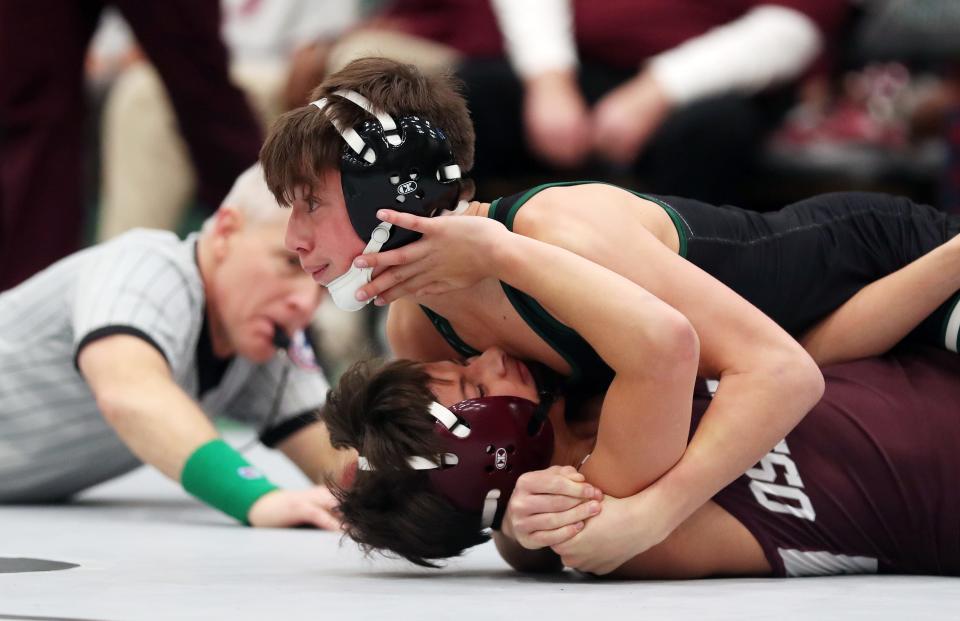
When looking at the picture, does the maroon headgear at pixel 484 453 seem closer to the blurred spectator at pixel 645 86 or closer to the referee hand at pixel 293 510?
the referee hand at pixel 293 510

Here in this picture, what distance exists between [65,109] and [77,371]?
1896mm

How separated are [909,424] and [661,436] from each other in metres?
0.46

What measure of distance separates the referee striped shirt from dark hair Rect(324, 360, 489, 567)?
859 mm

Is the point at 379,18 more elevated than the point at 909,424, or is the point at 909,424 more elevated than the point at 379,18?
the point at 379,18

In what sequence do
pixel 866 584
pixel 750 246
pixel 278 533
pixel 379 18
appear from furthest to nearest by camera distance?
1. pixel 379 18
2. pixel 278 533
3. pixel 750 246
4. pixel 866 584

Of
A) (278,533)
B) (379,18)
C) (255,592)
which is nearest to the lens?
(255,592)

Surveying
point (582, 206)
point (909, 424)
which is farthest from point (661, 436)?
point (909, 424)

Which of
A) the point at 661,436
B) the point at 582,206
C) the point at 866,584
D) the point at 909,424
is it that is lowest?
the point at 866,584

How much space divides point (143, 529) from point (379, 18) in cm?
294

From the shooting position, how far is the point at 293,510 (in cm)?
260

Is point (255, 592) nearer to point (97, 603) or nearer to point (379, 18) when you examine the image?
point (97, 603)

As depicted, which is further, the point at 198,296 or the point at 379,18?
the point at 379,18

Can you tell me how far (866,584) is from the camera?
1946 mm

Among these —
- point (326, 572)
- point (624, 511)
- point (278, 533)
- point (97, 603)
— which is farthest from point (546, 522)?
point (278, 533)
